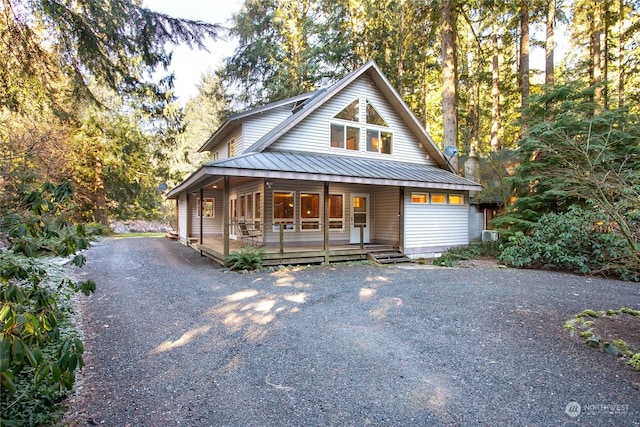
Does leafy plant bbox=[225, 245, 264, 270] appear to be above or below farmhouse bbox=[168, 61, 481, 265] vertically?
below

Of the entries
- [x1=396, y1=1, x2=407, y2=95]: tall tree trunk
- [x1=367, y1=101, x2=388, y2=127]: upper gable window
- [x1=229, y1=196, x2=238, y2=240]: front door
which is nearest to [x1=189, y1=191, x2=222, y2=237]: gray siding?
[x1=229, y1=196, x2=238, y2=240]: front door

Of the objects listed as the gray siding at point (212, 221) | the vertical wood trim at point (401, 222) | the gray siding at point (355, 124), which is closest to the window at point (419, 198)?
the vertical wood trim at point (401, 222)

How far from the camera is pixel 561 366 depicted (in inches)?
142

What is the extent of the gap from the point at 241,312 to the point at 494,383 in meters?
3.76

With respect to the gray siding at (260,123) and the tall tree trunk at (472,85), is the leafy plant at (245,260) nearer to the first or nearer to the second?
the gray siding at (260,123)

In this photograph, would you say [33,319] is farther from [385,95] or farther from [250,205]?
[385,95]

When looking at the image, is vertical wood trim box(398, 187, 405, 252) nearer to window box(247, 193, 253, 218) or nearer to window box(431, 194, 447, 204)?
window box(431, 194, 447, 204)

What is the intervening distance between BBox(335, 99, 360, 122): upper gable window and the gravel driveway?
299 inches

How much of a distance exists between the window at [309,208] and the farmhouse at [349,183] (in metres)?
0.04

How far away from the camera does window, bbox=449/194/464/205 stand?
44.1 ft

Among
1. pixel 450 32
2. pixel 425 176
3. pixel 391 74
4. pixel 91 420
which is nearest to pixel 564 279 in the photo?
pixel 425 176

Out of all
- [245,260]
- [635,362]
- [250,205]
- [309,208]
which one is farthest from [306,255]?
[635,362]

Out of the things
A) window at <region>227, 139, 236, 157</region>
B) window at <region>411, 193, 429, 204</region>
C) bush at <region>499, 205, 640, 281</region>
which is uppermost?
window at <region>227, 139, 236, 157</region>

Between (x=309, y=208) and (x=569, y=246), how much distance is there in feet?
26.9
